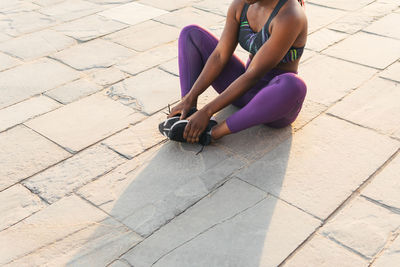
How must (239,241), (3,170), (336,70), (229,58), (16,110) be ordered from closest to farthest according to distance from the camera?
(239,241) < (3,170) < (229,58) < (16,110) < (336,70)

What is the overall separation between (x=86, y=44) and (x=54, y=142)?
1.58 m

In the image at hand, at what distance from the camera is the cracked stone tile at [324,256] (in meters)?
2.20

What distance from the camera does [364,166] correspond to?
2785 mm

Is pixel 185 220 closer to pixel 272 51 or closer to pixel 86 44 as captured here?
pixel 272 51

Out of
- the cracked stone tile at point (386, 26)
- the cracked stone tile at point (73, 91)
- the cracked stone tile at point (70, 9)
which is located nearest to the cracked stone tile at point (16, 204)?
the cracked stone tile at point (73, 91)

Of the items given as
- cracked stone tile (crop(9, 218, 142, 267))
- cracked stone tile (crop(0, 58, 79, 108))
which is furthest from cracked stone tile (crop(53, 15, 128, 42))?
cracked stone tile (crop(9, 218, 142, 267))

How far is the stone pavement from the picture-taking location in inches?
90.8

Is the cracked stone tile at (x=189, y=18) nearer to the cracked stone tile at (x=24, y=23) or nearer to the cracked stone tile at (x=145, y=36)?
the cracked stone tile at (x=145, y=36)

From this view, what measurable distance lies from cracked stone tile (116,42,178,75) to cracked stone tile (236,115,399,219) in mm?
1477

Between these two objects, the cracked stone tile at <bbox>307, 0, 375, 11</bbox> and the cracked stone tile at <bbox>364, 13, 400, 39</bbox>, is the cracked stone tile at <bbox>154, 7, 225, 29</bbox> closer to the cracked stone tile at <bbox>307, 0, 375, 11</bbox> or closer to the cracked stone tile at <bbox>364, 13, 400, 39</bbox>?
the cracked stone tile at <bbox>307, 0, 375, 11</bbox>

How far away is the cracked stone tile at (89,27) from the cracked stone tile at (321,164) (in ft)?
7.69

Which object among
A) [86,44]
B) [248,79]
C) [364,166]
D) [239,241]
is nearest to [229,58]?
[248,79]

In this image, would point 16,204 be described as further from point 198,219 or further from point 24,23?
point 24,23

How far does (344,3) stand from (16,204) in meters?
3.92
